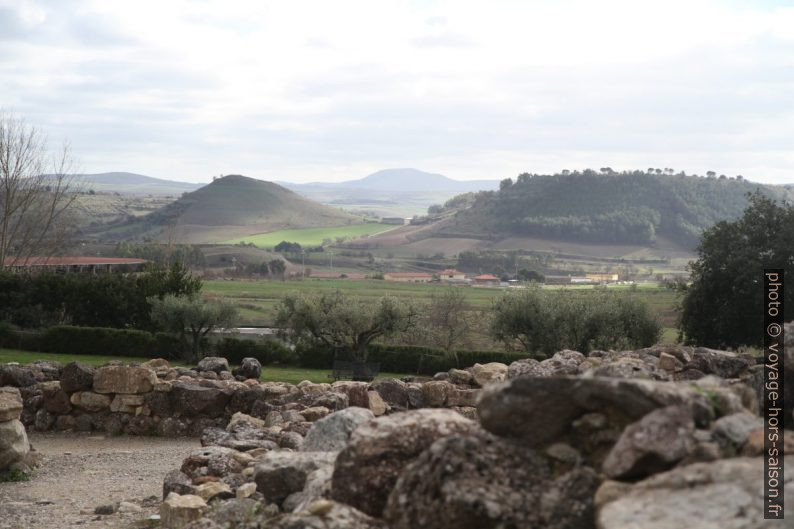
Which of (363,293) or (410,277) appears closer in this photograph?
(363,293)

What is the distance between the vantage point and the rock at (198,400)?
1956 cm

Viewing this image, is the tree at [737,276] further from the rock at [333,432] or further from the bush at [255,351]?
the rock at [333,432]

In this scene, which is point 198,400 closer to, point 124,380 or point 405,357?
point 124,380

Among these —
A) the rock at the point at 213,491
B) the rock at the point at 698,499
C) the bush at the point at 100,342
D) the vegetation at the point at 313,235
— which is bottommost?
the bush at the point at 100,342

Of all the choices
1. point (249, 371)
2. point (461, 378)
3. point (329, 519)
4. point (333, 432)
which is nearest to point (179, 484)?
point (333, 432)

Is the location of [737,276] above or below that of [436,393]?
above

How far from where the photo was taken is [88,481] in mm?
15203

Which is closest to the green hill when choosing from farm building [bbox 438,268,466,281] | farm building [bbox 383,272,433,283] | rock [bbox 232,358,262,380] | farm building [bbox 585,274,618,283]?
farm building [bbox 438,268,466,281]

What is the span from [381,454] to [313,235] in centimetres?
15879

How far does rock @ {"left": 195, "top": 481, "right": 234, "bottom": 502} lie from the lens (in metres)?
10.2

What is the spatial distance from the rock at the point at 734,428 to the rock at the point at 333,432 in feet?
14.9

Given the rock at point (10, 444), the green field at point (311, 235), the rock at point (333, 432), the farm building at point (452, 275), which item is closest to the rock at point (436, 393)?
the rock at point (10, 444)

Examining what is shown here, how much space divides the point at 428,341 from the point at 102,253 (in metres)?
73.8

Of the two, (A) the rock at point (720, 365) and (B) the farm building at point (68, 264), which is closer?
(A) the rock at point (720, 365)
